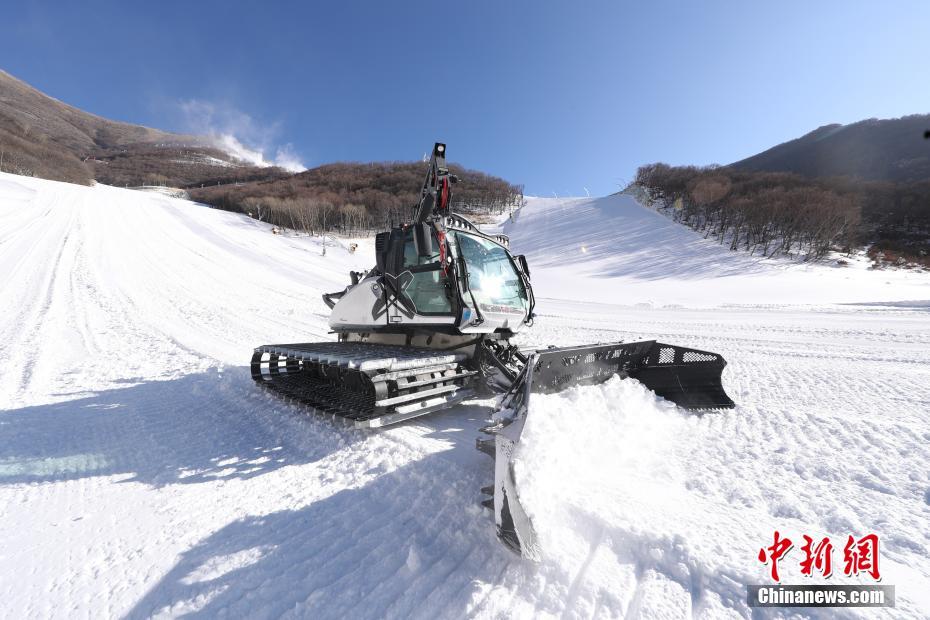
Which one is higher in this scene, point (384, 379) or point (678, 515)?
point (384, 379)

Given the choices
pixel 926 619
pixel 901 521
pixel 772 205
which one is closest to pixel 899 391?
pixel 901 521

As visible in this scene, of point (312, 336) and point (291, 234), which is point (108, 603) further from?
point (291, 234)

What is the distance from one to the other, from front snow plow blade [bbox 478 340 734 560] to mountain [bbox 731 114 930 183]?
3419 inches

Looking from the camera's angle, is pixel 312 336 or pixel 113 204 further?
pixel 113 204

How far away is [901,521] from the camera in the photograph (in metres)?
1.84

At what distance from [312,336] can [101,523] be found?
5.35m

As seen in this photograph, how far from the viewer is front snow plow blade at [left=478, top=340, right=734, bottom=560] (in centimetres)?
165

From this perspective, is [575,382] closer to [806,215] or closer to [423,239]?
[423,239]

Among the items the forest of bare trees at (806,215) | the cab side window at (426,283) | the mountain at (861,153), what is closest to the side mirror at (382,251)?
the cab side window at (426,283)

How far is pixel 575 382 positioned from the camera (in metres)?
3.16

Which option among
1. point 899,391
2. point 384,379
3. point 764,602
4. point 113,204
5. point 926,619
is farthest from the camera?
point 113,204

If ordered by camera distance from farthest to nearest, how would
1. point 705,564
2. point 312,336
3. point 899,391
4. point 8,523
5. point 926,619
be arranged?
point 312,336 → point 899,391 → point 8,523 → point 705,564 → point 926,619

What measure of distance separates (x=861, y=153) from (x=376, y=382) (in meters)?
111

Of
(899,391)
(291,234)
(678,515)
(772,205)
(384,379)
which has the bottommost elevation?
(899,391)
